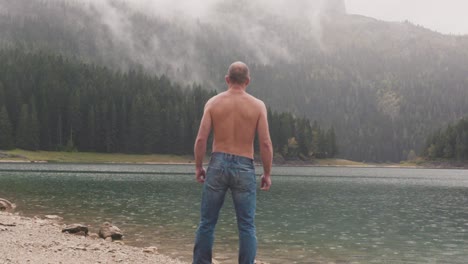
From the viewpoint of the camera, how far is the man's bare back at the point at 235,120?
1097 cm

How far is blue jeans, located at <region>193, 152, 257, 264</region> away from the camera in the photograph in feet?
35.8

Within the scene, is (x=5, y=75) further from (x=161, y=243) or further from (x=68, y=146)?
(x=161, y=243)

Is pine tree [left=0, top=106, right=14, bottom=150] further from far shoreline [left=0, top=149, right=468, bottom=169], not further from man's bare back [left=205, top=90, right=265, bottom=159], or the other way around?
man's bare back [left=205, top=90, right=265, bottom=159]

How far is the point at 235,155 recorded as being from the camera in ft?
35.9

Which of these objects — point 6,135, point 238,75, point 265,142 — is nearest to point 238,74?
point 238,75

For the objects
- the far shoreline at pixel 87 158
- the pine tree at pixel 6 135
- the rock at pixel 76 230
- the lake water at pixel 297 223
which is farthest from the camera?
the pine tree at pixel 6 135

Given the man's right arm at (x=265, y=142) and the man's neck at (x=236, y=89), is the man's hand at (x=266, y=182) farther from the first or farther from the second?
the man's neck at (x=236, y=89)

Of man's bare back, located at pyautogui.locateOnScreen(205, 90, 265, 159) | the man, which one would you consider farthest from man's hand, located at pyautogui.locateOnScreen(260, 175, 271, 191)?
man's bare back, located at pyautogui.locateOnScreen(205, 90, 265, 159)

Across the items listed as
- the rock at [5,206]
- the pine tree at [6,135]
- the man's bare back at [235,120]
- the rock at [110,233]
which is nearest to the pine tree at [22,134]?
the pine tree at [6,135]

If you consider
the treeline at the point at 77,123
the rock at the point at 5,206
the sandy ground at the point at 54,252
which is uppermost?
the treeline at the point at 77,123

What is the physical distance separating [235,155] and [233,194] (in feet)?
2.99

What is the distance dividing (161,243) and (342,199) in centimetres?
3575

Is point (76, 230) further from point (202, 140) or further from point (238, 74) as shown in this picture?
point (238, 74)

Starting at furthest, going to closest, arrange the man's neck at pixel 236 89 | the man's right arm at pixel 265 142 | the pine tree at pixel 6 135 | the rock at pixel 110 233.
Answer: the pine tree at pixel 6 135, the rock at pixel 110 233, the man's neck at pixel 236 89, the man's right arm at pixel 265 142
